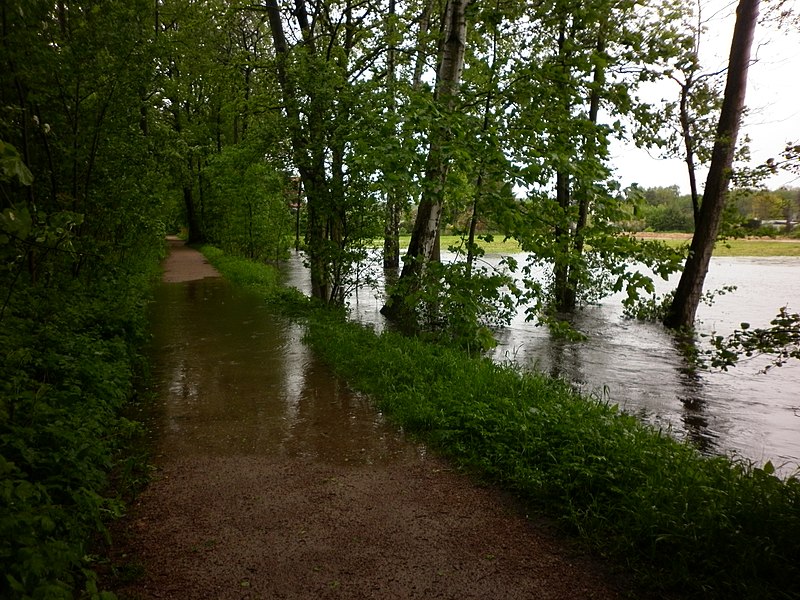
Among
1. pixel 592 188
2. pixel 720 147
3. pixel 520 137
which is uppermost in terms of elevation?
pixel 720 147

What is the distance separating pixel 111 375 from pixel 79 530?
9.24ft

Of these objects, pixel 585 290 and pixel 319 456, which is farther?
pixel 585 290

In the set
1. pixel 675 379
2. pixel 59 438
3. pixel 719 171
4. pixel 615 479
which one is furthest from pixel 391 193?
pixel 719 171

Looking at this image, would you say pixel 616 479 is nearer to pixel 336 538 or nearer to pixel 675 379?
pixel 336 538

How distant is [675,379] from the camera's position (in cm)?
843

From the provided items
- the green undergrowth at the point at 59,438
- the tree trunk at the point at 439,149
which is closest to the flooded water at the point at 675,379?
the tree trunk at the point at 439,149

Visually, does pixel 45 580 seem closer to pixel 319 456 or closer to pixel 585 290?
pixel 319 456

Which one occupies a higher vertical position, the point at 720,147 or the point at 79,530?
the point at 720,147

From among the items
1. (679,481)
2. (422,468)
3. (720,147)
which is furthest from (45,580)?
(720,147)

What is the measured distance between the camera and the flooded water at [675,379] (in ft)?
20.1

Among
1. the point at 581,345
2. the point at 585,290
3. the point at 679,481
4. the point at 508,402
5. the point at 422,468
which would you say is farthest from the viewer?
the point at 585,290

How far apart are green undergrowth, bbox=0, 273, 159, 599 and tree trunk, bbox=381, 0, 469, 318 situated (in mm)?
4209

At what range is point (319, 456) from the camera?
4.50 metres

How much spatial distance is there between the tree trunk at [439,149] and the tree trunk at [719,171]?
5.12 metres
